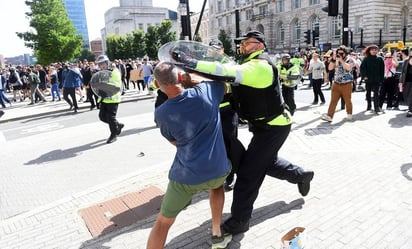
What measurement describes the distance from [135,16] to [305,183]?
423ft

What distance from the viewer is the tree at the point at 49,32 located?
28.5m

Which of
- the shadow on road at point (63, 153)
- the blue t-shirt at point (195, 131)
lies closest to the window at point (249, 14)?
the shadow on road at point (63, 153)

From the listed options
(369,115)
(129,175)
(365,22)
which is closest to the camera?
(129,175)

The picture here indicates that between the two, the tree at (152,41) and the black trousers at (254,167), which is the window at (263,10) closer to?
the tree at (152,41)

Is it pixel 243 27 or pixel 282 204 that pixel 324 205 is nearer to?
pixel 282 204

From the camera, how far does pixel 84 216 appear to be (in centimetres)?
409

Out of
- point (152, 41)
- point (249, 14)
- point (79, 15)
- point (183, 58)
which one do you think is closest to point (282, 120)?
point (183, 58)

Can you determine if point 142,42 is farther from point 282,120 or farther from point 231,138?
point 282,120

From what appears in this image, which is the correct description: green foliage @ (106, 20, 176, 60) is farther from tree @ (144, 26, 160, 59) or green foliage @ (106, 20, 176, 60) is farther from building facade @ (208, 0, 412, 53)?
building facade @ (208, 0, 412, 53)

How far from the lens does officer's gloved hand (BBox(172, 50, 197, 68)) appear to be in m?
2.73

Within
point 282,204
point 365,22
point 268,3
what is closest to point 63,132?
point 282,204

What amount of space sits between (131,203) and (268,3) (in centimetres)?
7151

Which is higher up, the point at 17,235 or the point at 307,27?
the point at 307,27

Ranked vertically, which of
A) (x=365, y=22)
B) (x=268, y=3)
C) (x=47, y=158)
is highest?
(x=268, y=3)
